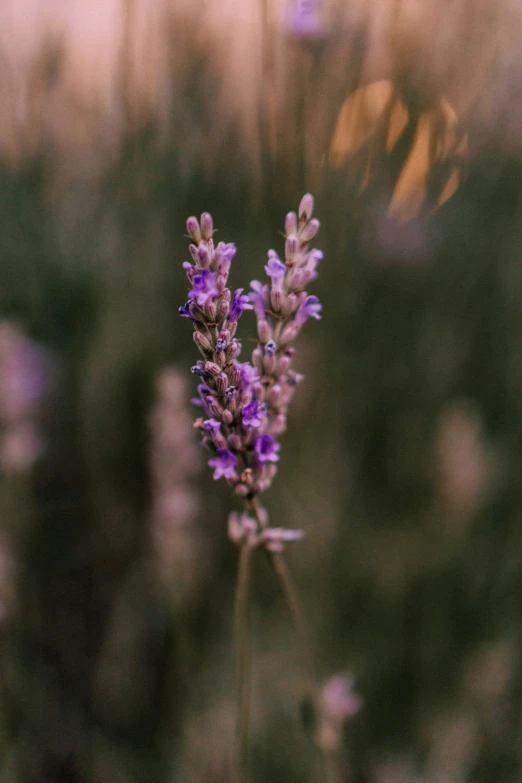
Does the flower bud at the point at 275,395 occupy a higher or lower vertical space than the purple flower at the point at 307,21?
lower

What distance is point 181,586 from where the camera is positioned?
5.70 ft

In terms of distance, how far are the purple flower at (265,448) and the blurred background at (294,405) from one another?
0.64m

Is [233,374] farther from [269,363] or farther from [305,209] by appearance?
[305,209]

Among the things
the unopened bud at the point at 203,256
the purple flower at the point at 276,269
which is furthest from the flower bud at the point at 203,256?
the purple flower at the point at 276,269

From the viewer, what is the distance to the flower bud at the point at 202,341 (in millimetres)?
734

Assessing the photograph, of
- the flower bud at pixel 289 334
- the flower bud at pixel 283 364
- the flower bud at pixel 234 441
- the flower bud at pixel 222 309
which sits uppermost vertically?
the flower bud at pixel 289 334

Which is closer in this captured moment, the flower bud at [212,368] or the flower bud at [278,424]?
the flower bud at [212,368]

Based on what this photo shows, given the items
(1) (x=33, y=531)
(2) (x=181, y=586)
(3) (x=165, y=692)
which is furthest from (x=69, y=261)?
(3) (x=165, y=692)

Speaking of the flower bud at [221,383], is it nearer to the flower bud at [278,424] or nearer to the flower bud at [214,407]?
the flower bud at [214,407]

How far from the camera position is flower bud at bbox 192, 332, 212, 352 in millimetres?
734

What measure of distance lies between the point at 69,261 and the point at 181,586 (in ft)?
4.59

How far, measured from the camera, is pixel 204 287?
711 millimetres

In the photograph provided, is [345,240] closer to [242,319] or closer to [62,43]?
[242,319]

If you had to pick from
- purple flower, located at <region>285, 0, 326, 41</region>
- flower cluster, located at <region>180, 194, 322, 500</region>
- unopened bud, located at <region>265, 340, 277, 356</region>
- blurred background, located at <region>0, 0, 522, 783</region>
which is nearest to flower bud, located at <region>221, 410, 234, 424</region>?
flower cluster, located at <region>180, 194, 322, 500</region>
